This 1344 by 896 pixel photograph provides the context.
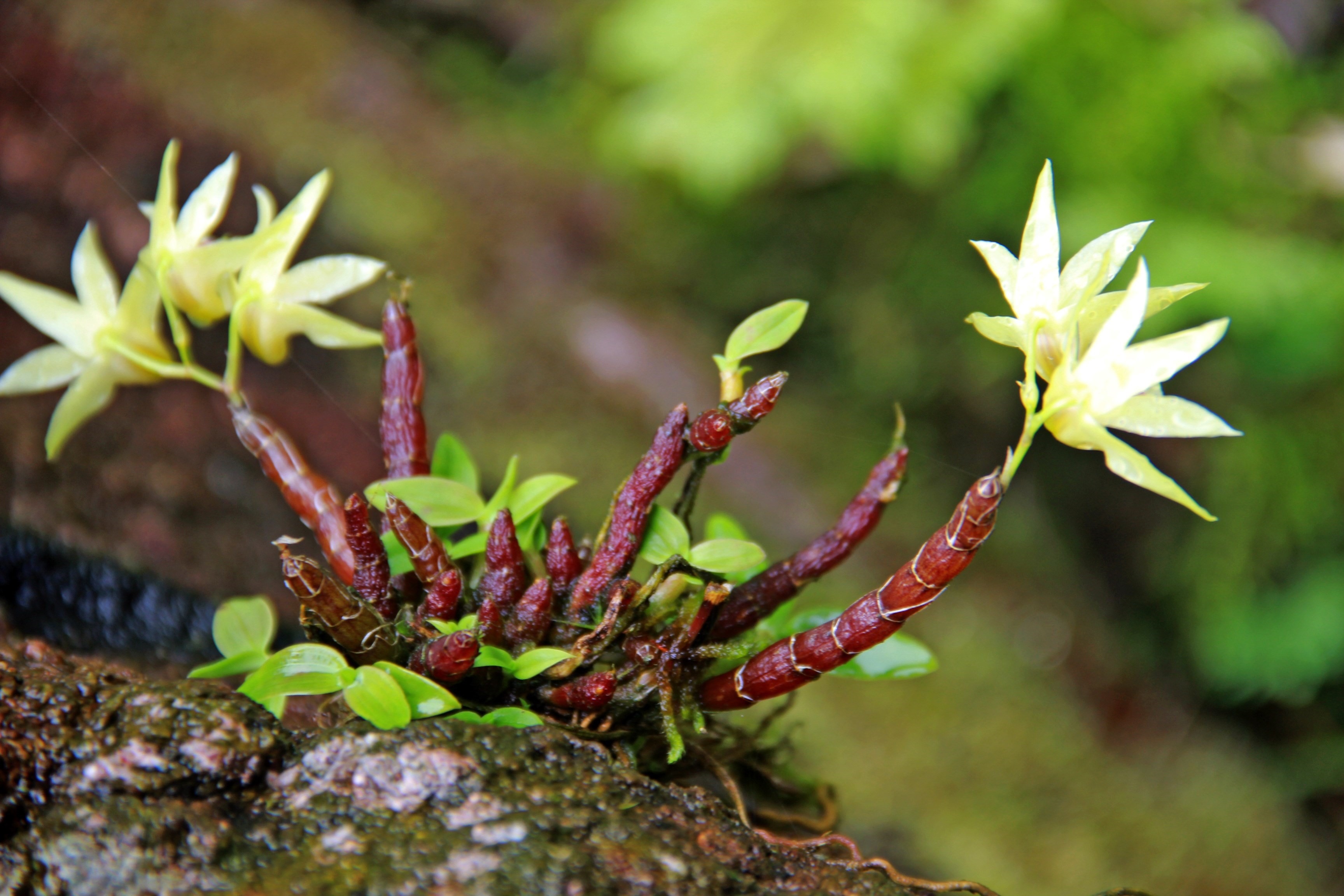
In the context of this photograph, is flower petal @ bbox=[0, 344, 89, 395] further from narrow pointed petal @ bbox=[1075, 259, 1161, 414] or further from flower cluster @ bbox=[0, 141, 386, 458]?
narrow pointed petal @ bbox=[1075, 259, 1161, 414]

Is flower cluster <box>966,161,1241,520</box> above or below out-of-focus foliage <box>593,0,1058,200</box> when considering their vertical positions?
below

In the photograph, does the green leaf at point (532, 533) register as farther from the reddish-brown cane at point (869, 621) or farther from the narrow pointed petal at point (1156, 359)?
the narrow pointed petal at point (1156, 359)

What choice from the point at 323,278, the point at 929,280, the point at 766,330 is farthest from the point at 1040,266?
the point at 929,280

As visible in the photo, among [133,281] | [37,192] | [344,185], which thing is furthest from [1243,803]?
[37,192]

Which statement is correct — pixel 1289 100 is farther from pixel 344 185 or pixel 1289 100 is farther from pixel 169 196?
pixel 169 196

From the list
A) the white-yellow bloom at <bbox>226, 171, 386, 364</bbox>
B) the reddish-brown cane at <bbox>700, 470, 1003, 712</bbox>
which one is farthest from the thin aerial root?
the white-yellow bloom at <bbox>226, 171, 386, 364</bbox>

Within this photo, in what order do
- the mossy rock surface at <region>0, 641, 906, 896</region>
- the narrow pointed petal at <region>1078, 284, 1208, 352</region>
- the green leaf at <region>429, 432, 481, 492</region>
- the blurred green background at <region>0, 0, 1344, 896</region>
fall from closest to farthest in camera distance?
the mossy rock surface at <region>0, 641, 906, 896</region> → the narrow pointed petal at <region>1078, 284, 1208, 352</region> → the green leaf at <region>429, 432, 481, 492</region> → the blurred green background at <region>0, 0, 1344, 896</region>

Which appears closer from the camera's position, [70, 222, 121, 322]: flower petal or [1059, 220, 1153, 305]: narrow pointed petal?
[1059, 220, 1153, 305]: narrow pointed petal
